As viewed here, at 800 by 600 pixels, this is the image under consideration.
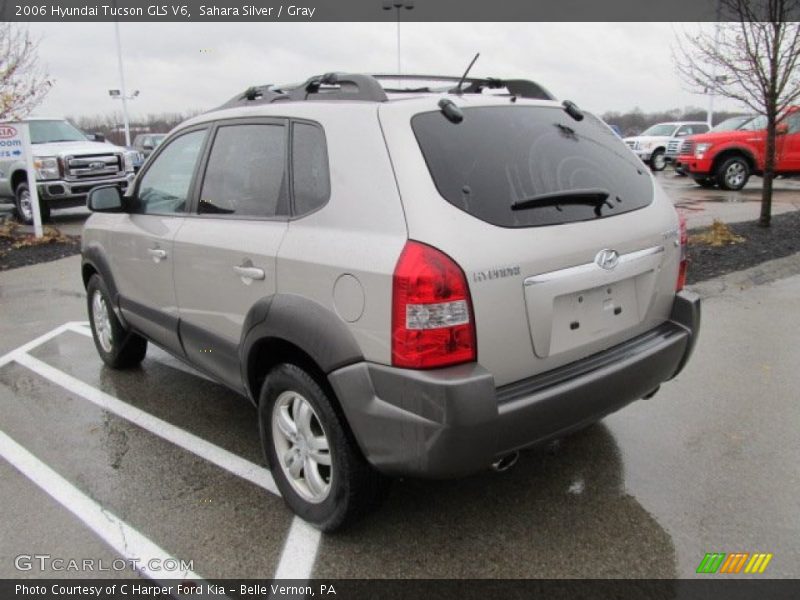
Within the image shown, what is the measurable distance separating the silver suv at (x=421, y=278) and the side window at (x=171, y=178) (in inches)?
11.4

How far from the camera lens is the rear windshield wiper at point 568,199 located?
2.52 meters

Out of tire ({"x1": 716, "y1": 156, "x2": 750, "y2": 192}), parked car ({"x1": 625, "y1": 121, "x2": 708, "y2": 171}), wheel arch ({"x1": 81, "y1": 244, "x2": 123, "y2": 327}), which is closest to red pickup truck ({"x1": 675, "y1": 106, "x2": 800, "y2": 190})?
tire ({"x1": 716, "y1": 156, "x2": 750, "y2": 192})

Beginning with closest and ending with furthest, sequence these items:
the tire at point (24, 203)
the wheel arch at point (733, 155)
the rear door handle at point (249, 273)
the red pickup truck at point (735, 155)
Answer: the rear door handle at point (249, 273) → the tire at point (24, 203) → the red pickup truck at point (735, 155) → the wheel arch at point (733, 155)

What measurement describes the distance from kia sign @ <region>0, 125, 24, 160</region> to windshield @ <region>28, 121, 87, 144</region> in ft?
12.2

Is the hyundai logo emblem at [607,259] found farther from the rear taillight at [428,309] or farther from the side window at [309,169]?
the side window at [309,169]

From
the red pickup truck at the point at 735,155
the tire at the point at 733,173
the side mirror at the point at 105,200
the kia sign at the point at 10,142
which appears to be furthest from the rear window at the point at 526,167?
the tire at the point at 733,173

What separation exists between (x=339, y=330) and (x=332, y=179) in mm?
631

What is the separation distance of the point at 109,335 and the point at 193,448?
1.66 meters

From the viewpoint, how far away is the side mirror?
13.4 feet

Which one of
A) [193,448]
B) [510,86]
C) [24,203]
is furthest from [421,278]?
[24,203]

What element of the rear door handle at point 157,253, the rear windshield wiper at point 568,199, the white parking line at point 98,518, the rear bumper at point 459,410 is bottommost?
the white parking line at point 98,518

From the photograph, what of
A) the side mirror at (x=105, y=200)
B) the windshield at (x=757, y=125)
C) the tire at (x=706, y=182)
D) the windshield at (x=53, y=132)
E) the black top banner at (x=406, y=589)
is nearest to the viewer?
the black top banner at (x=406, y=589)

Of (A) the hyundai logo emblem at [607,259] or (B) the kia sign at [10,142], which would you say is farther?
(B) the kia sign at [10,142]

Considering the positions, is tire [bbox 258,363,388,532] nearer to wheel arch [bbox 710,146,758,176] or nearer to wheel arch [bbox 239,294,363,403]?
wheel arch [bbox 239,294,363,403]
